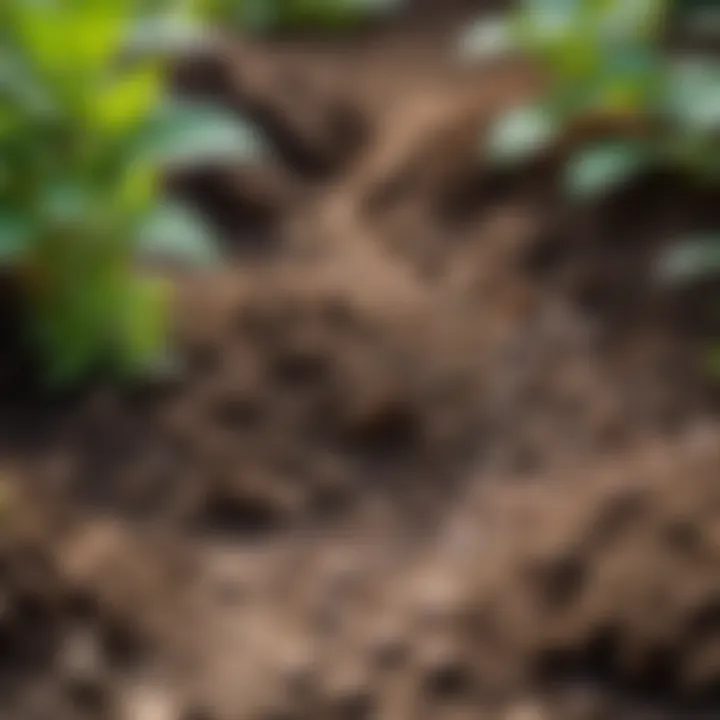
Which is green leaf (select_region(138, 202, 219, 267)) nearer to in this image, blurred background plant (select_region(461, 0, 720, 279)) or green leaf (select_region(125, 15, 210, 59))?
green leaf (select_region(125, 15, 210, 59))

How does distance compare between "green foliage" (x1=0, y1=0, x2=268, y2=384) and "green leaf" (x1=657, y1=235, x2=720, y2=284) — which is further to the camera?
"green leaf" (x1=657, y1=235, x2=720, y2=284)

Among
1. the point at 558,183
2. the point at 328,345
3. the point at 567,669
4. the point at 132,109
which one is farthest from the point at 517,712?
the point at 558,183

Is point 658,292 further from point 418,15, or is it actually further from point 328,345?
point 418,15

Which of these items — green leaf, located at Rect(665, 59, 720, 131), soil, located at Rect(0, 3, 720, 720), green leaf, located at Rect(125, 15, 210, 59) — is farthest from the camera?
green leaf, located at Rect(665, 59, 720, 131)

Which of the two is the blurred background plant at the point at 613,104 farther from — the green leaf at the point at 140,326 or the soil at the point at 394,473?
the green leaf at the point at 140,326

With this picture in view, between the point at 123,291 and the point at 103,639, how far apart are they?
18.0 inches

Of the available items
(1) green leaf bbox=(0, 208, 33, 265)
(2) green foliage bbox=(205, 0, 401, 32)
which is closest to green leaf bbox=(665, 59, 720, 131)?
(1) green leaf bbox=(0, 208, 33, 265)

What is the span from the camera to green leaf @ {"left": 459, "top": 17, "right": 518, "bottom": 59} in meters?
2.12

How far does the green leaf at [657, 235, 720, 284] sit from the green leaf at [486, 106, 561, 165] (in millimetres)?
290

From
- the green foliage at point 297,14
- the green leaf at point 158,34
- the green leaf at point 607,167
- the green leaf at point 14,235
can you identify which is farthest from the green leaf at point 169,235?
the green foliage at point 297,14

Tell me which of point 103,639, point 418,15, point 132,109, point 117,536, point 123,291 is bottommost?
point 103,639

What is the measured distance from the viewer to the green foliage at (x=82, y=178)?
150cm

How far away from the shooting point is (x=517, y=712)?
1.19 meters

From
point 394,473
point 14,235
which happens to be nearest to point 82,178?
point 14,235
